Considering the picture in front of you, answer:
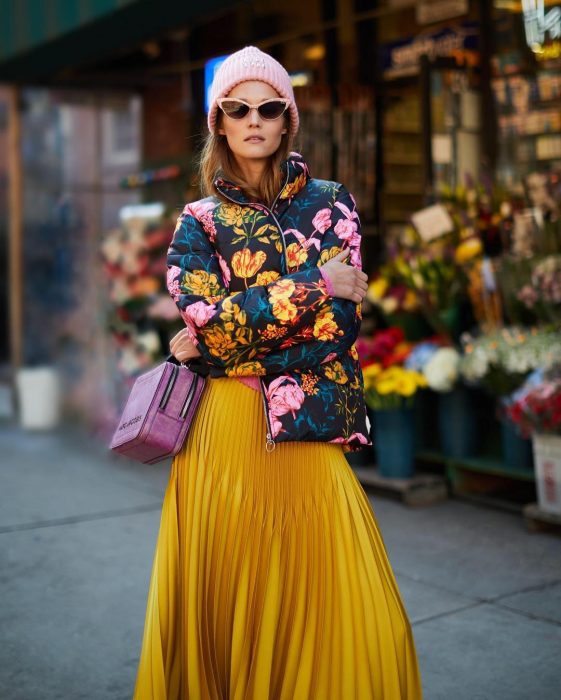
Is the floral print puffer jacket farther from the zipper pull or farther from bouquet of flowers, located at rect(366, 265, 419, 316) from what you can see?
bouquet of flowers, located at rect(366, 265, 419, 316)

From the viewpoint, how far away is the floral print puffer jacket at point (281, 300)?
2.50m

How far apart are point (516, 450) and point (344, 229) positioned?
3.40 meters

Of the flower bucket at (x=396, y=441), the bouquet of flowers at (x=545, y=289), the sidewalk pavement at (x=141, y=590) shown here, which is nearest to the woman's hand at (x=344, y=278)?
the sidewalk pavement at (x=141, y=590)

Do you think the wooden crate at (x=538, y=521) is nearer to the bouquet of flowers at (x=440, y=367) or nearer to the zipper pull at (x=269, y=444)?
the bouquet of flowers at (x=440, y=367)

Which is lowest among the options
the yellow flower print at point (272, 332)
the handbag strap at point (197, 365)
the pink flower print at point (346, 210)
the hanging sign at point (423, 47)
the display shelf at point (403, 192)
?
the handbag strap at point (197, 365)

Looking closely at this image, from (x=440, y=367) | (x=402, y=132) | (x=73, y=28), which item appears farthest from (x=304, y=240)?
(x=73, y=28)

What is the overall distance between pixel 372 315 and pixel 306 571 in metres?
4.57

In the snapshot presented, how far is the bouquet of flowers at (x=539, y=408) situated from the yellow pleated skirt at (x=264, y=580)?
2.52 m

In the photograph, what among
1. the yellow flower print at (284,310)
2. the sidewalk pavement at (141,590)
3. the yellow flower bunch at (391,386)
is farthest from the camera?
the yellow flower bunch at (391,386)

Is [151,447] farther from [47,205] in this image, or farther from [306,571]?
[47,205]

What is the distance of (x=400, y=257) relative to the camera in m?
6.32

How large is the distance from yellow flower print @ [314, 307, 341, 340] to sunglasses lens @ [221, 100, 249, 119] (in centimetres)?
60

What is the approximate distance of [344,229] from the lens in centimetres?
264

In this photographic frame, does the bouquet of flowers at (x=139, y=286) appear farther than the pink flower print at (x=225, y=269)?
Yes
